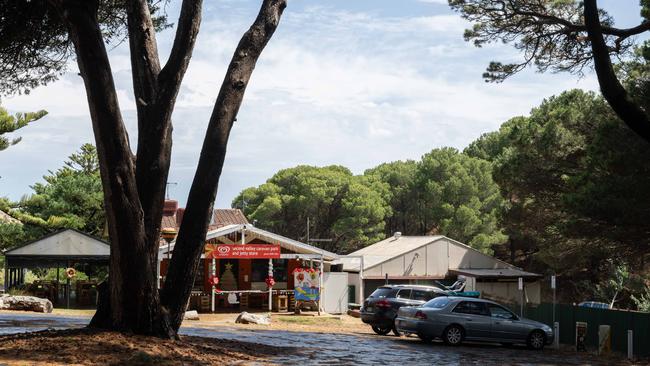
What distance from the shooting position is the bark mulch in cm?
1110

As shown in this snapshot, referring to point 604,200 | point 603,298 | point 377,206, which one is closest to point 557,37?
point 604,200

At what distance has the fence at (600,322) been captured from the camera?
2245 centimetres

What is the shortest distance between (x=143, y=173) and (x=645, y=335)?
15.2 metres

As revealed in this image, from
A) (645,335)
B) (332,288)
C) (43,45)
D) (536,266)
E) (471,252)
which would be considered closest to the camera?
(43,45)

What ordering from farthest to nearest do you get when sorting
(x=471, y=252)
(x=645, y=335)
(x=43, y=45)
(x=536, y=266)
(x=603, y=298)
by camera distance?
(x=536, y=266), (x=471, y=252), (x=603, y=298), (x=645, y=335), (x=43, y=45)

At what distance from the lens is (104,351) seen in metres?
11.6

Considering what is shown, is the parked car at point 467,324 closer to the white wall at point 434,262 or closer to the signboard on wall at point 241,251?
the signboard on wall at point 241,251

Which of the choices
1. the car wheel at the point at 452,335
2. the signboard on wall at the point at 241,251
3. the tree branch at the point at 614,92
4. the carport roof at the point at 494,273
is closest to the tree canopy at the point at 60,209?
the signboard on wall at the point at 241,251

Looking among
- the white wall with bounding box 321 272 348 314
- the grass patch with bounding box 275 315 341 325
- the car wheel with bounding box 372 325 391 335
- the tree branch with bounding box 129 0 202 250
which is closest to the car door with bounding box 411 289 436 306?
the car wheel with bounding box 372 325 391 335

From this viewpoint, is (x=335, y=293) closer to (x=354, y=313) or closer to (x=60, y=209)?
(x=354, y=313)

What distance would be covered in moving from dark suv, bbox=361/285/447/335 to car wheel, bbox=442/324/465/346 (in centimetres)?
400

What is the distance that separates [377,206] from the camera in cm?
7319

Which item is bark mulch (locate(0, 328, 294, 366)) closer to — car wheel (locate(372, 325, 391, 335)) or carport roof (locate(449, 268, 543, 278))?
car wheel (locate(372, 325, 391, 335))

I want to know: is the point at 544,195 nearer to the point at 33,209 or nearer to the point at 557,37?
the point at 557,37
